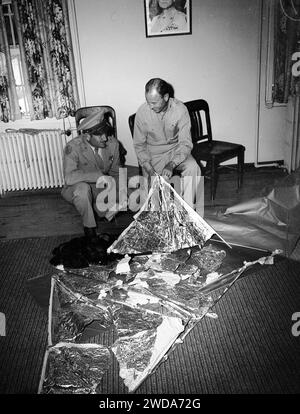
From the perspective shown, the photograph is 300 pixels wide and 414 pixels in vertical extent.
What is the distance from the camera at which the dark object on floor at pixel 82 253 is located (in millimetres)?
2797

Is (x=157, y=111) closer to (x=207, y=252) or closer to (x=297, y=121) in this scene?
(x=207, y=252)

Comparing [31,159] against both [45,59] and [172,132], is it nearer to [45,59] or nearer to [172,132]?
[45,59]

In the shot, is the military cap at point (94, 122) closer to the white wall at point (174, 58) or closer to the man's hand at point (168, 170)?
the man's hand at point (168, 170)

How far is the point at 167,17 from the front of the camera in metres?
3.73

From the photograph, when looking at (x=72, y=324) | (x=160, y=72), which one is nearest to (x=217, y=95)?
(x=160, y=72)

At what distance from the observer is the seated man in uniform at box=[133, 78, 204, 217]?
10.7 ft

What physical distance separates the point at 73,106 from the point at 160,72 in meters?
0.89

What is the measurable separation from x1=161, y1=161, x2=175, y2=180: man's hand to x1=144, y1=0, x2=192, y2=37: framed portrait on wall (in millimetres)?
1371

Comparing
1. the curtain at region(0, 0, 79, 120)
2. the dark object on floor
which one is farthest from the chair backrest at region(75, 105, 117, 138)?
the dark object on floor

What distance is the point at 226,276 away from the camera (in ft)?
8.61

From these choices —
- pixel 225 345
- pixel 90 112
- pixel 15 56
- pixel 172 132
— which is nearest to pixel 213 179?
pixel 172 132

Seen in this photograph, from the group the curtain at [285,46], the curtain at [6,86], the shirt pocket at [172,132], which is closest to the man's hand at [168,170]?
the shirt pocket at [172,132]

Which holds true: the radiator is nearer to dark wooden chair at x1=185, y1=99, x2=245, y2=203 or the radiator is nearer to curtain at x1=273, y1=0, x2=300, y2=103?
dark wooden chair at x1=185, y1=99, x2=245, y2=203

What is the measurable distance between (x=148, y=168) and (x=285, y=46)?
1.78 metres
